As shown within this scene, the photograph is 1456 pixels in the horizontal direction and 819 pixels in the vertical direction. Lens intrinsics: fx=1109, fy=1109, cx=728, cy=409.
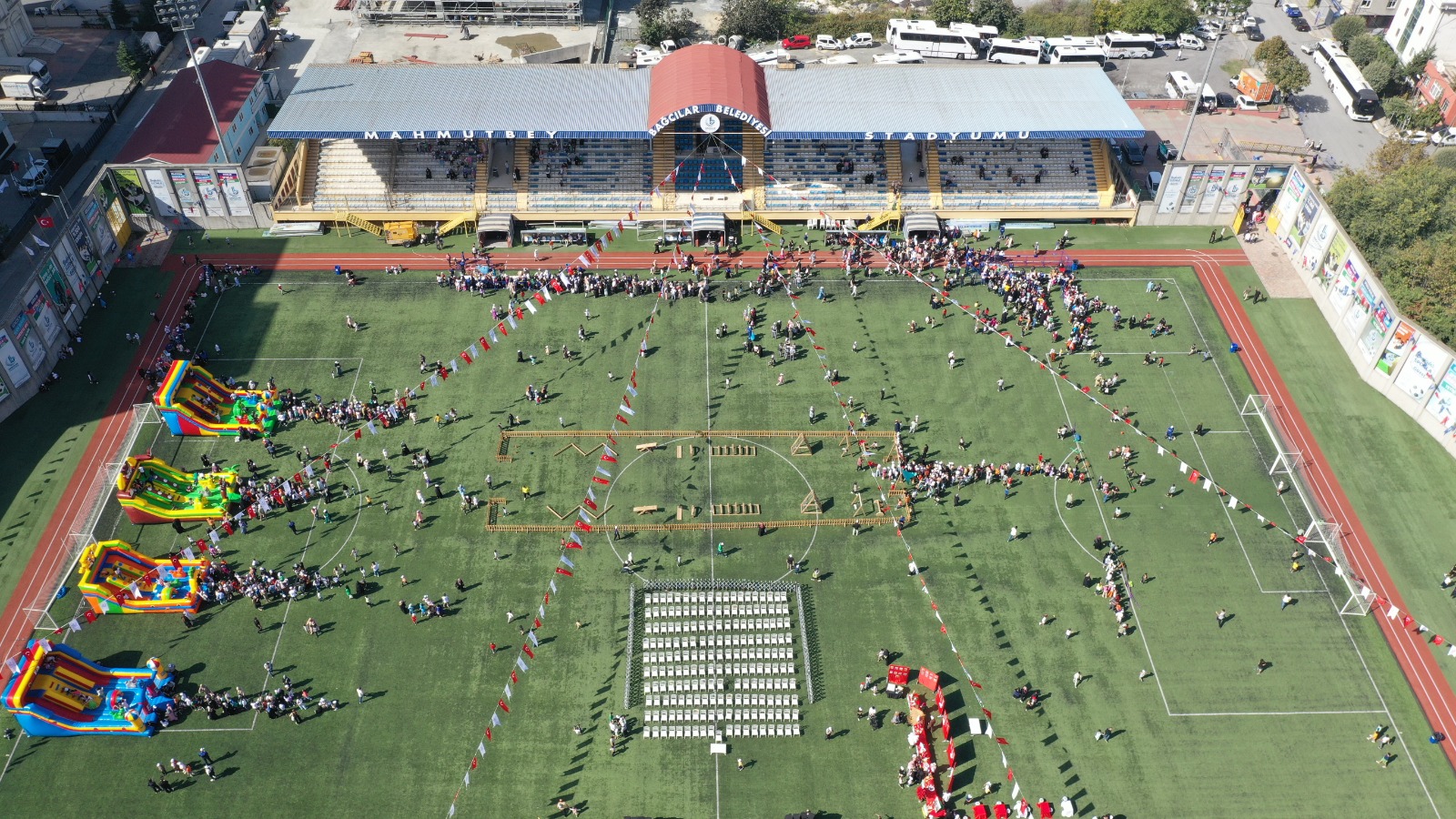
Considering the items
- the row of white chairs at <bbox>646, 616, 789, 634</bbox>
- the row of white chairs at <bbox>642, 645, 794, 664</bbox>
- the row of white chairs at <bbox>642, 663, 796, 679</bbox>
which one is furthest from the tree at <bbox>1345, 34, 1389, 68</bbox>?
the row of white chairs at <bbox>642, 663, 796, 679</bbox>

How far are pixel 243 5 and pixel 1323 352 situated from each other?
354ft

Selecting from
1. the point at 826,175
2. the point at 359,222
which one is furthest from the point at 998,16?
the point at 359,222

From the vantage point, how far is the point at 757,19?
112 metres

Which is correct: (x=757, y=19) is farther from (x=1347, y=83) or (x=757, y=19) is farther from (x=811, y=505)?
(x=811, y=505)

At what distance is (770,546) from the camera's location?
65688 millimetres

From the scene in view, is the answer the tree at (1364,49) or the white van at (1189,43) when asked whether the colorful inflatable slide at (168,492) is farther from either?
the tree at (1364,49)

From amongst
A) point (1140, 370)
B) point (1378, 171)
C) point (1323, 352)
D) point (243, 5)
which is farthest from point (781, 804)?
point (243, 5)

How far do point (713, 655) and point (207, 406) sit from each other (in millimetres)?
36969

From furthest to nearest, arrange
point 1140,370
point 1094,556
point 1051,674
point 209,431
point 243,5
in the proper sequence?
point 243,5 → point 1140,370 → point 209,431 → point 1094,556 → point 1051,674

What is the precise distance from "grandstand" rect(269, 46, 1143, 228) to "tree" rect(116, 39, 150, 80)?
2477 cm

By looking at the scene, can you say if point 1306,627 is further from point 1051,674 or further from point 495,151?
point 495,151

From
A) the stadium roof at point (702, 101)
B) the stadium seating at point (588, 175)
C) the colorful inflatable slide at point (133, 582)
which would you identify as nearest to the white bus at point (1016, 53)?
the stadium roof at point (702, 101)

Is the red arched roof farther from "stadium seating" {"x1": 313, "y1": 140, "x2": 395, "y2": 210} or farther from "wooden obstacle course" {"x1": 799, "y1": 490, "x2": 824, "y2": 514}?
"wooden obstacle course" {"x1": 799, "y1": 490, "x2": 824, "y2": 514}

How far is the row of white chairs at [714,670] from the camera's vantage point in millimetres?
59750
